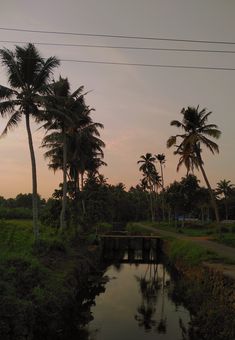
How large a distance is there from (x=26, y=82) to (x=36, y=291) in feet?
47.5

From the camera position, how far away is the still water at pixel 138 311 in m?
17.5

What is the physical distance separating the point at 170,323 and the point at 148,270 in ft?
60.5

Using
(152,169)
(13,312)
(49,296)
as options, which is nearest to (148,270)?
(49,296)

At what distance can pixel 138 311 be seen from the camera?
71.3ft

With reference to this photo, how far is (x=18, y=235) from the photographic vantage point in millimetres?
30844

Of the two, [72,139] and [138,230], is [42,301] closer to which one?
[72,139]

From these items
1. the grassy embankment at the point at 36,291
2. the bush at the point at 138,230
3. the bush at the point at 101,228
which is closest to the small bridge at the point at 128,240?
the bush at the point at 101,228

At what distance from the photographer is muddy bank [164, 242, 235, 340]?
15.1m

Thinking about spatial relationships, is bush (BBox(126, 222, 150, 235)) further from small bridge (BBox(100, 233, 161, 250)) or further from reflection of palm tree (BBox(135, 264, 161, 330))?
reflection of palm tree (BBox(135, 264, 161, 330))

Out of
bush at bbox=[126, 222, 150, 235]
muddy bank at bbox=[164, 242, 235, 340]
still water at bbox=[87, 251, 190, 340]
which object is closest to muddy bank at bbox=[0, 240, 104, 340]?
still water at bbox=[87, 251, 190, 340]

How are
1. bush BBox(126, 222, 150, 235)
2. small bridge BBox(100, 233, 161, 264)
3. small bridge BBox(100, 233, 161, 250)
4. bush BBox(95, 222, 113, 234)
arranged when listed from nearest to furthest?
small bridge BBox(100, 233, 161, 264), small bridge BBox(100, 233, 161, 250), bush BBox(95, 222, 113, 234), bush BBox(126, 222, 150, 235)

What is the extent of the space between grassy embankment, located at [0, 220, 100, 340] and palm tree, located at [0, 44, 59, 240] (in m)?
2.59

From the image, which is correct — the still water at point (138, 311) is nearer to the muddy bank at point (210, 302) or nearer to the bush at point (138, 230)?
the muddy bank at point (210, 302)

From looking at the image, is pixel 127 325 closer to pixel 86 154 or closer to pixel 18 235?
pixel 18 235
